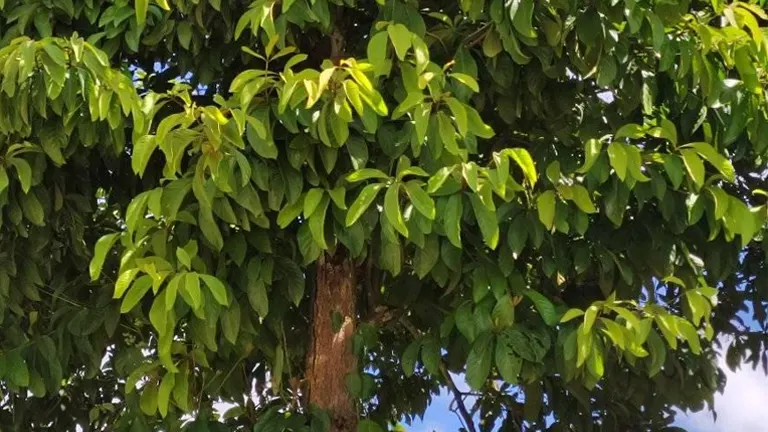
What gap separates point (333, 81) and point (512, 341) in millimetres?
656

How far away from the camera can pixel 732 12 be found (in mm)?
2158

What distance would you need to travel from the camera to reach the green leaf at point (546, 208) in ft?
6.86

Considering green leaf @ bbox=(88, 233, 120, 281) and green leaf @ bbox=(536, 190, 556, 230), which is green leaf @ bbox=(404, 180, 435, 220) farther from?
green leaf @ bbox=(88, 233, 120, 281)

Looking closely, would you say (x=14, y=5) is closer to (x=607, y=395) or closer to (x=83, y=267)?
(x=83, y=267)

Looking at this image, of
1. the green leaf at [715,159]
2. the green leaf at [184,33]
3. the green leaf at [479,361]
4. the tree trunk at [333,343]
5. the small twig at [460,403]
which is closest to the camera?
the green leaf at [715,159]

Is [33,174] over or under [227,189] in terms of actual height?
over

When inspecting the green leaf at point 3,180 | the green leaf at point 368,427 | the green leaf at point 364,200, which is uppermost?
the green leaf at point 3,180

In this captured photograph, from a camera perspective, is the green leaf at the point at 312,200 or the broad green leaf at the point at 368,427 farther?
the broad green leaf at the point at 368,427

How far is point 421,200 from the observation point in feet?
6.26

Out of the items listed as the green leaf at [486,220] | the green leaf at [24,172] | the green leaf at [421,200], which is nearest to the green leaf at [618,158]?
the green leaf at [486,220]

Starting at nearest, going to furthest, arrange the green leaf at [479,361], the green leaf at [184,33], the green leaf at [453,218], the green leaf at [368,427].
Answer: the green leaf at [453,218] → the green leaf at [479,361] → the green leaf at [184,33] → the green leaf at [368,427]

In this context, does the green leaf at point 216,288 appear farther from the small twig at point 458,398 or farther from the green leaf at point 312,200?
the small twig at point 458,398

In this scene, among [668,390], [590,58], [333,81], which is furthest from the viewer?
[668,390]

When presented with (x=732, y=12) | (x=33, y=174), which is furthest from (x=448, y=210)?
(x=33, y=174)
